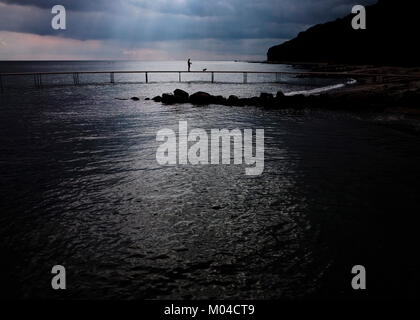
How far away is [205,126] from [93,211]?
12198mm

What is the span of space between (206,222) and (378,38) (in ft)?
394

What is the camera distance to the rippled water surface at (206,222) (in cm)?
463

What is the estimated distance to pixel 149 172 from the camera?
32.3 feet

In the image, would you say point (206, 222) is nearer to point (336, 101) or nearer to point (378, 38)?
point (336, 101)

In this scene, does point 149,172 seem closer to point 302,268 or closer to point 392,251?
point 302,268

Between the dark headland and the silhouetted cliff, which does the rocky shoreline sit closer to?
the dark headland

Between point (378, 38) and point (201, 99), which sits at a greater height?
point (378, 38)

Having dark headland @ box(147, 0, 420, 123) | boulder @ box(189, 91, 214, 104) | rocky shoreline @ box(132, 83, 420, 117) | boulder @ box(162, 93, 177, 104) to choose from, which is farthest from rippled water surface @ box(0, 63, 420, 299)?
boulder @ box(162, 93, 177, 104)

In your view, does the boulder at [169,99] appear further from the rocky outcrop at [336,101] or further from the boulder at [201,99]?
the boulder at [201,99]

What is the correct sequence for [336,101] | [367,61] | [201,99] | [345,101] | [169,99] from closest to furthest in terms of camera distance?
1. [345,101]
2. [336,101]
3. [201,99]
4. [169,99]
5. [367,61]

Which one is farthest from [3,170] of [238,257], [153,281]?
[238,257]

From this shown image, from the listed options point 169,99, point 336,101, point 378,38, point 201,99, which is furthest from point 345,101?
point 378,38

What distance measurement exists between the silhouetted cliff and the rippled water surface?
279ft

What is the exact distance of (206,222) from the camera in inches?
255
